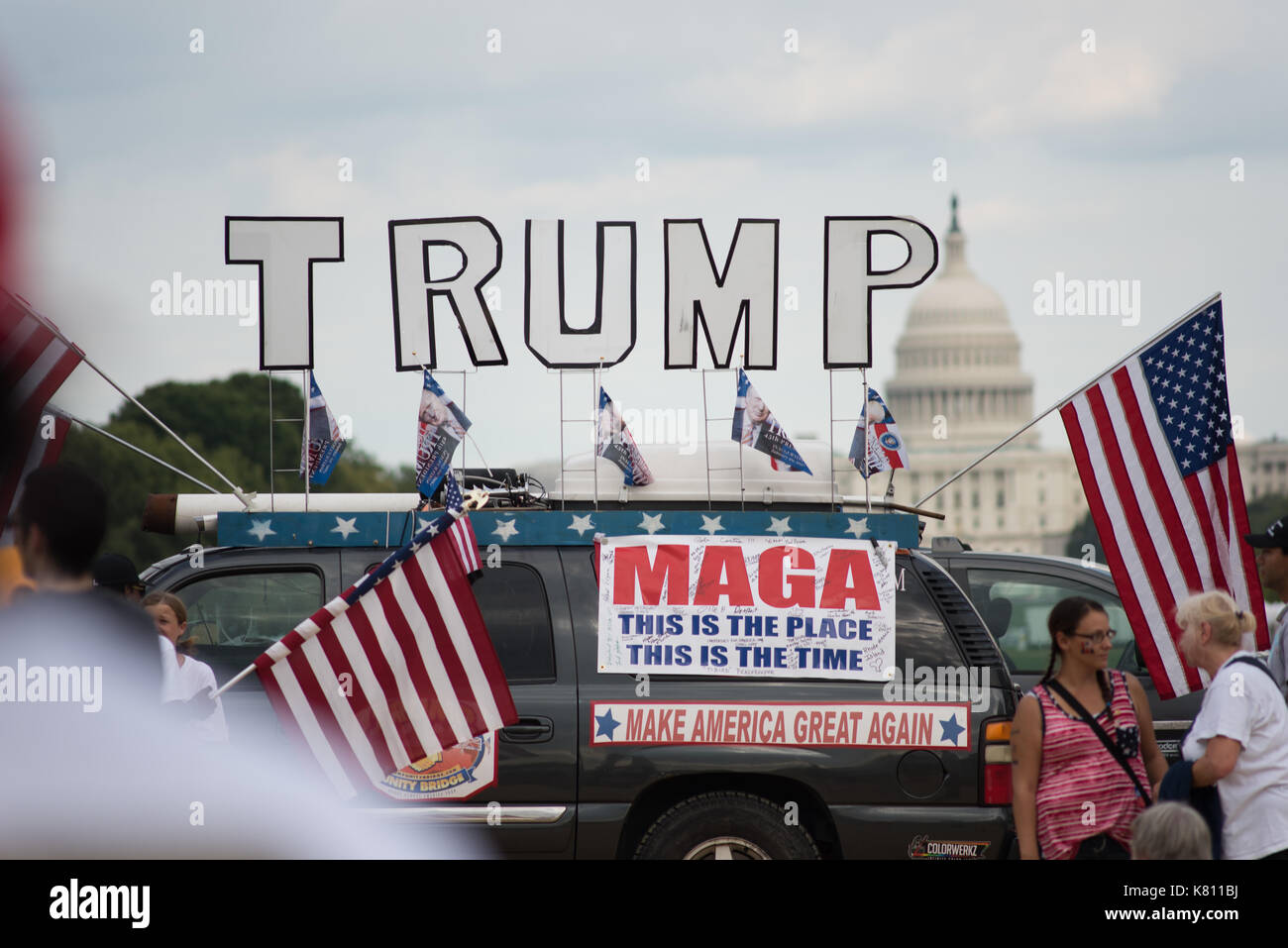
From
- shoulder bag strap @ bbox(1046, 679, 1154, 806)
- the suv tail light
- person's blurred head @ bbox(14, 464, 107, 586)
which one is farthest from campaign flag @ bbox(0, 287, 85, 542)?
the suv tail light

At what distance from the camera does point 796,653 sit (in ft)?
20.7

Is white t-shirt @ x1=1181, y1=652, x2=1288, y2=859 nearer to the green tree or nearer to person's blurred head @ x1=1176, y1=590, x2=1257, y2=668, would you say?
person's blurred head @ x1=1176, y1=590, x2=1257, y2=668

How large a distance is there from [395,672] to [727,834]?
1.62 metres

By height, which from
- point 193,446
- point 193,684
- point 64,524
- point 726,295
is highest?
point 193,446

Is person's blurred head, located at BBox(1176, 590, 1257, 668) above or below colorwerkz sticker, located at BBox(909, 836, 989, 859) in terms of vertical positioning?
above

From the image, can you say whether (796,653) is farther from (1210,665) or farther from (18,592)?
(18,592)

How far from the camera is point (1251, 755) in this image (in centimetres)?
480

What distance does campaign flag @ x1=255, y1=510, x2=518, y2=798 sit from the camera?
18.3 ft

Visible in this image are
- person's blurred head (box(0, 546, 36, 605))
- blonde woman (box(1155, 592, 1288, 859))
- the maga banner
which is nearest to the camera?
person's blurred head (box(0, 546, 36, 605))
